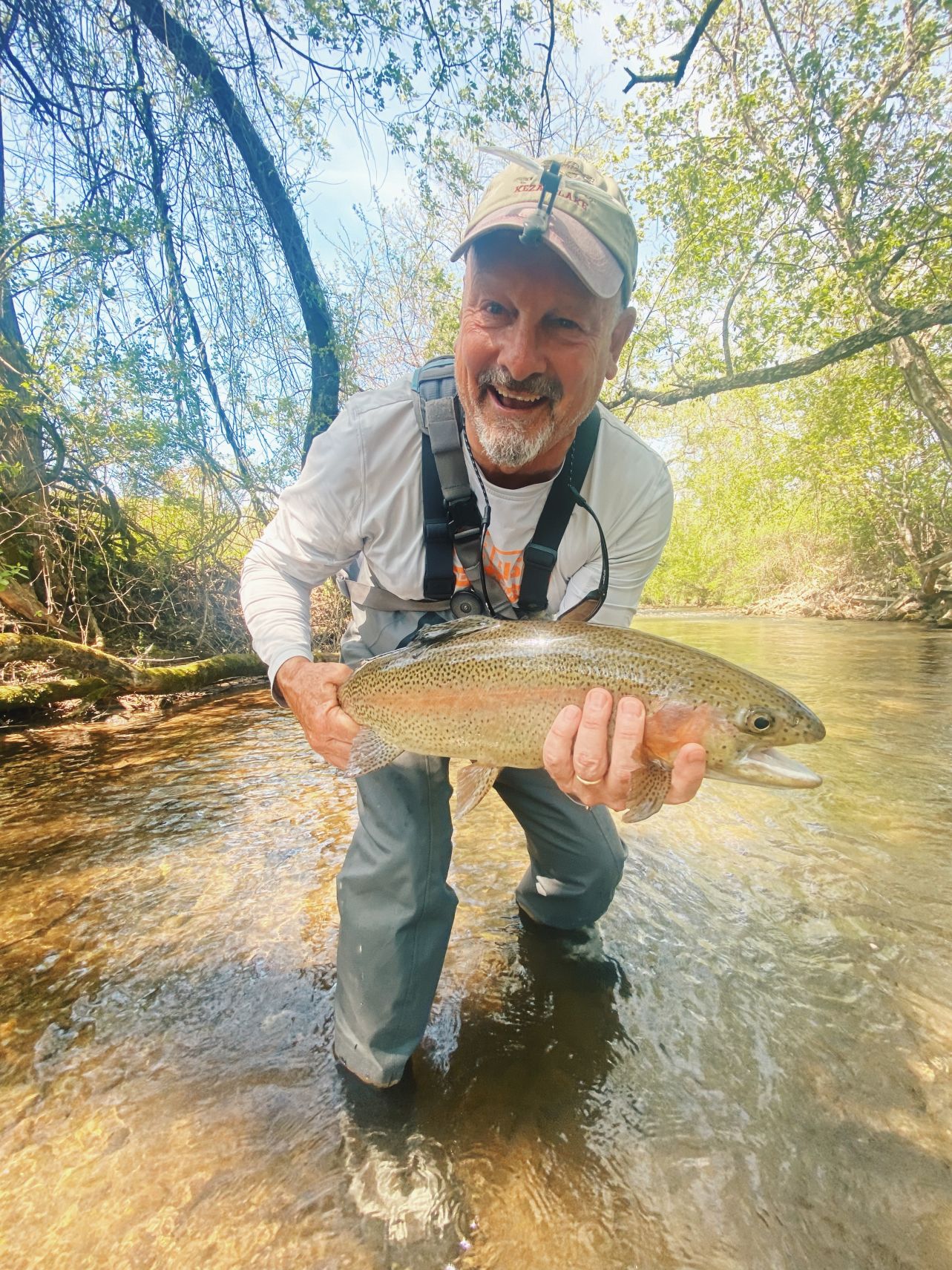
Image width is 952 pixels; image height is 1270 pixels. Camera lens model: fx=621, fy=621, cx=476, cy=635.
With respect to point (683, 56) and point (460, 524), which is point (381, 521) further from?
point (683, 56)

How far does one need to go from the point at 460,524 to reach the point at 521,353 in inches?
24.5

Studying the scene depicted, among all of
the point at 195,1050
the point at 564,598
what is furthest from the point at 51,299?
the point at 195,1050

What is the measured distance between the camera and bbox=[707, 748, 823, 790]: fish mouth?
1827 mm

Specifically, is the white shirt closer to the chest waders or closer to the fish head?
the chest waders

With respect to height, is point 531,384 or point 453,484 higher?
point 531,384

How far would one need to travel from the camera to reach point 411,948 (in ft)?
6.55

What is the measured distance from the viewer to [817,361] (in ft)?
35.9

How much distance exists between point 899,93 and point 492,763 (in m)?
15.5

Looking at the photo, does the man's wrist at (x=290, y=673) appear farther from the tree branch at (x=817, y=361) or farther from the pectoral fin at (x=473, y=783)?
the tree branch at (x=817, y=361)

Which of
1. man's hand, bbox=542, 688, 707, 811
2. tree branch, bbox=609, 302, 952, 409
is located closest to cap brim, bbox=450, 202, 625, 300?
man's hand, bbox=542, 688, 707, 811

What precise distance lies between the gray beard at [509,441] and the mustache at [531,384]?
0.09m

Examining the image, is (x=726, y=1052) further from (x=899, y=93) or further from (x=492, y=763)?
(x=899, y=93)

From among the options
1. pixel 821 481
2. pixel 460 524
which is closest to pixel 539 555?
pixel 460 524

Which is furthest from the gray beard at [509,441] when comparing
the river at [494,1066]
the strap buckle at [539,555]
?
the river at [494,1066]
